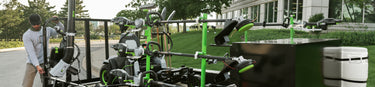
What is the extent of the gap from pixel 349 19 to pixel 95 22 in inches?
671


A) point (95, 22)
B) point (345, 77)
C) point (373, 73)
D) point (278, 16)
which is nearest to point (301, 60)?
point (345, 77)

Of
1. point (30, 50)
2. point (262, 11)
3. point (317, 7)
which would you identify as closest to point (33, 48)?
point (30, 50)

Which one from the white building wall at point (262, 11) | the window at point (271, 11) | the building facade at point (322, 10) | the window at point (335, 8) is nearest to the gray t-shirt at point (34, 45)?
the building facade at point (322, 10)

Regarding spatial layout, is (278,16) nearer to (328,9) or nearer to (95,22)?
(328,9)

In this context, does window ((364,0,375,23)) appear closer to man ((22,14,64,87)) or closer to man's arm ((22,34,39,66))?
man ((22,14,64,87))

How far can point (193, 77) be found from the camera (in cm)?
423

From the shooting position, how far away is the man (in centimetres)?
407

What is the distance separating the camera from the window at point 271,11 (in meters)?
22.6

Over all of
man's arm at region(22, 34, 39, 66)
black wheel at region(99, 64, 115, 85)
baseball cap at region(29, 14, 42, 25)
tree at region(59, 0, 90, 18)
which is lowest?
black wheel at region(99, 64, 115, 85)

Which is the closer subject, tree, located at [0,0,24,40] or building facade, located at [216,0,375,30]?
building facade, located at [216,0,375,30]

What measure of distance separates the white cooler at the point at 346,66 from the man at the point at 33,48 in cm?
424

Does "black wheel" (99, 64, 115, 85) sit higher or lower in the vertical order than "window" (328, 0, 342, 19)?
lower

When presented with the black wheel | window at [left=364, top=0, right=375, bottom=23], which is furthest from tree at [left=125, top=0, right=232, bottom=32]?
the black wheel

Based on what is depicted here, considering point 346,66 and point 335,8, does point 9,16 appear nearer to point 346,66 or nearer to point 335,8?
point 335,8
